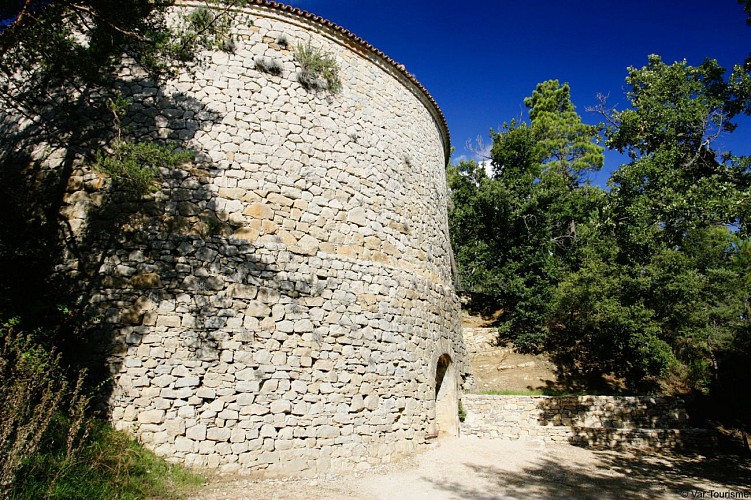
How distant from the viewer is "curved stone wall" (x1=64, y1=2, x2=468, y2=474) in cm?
674

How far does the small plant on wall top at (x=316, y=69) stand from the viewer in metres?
9.11

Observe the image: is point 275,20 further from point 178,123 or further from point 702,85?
point 702,85

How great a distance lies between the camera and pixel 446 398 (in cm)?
1099

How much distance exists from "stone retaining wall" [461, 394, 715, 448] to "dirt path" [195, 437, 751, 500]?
605 mm

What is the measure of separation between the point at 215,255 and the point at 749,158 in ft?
37.3

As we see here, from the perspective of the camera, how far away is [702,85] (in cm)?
1059

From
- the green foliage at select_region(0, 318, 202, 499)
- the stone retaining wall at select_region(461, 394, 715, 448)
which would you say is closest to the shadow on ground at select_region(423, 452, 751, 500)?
the stone retaining wall at select_region(461, 394, 715, 448)

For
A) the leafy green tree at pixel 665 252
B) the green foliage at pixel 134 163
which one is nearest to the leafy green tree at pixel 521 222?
the leafy green tree at pixel 665 252

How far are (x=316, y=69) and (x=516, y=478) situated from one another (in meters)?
9.19

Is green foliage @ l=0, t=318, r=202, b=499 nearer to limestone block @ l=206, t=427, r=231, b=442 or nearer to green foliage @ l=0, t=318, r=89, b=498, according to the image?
green foliage @ l=0, t=318, r=89, b=498

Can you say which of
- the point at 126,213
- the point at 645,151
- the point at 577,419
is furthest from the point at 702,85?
the point at 126,213

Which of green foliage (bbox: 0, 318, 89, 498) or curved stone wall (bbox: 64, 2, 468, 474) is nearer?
green foliage (bbox: 0, 318, 89, 498)

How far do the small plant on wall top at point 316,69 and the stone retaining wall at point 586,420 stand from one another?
30.7 feet

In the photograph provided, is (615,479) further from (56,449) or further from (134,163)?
(134,163)
